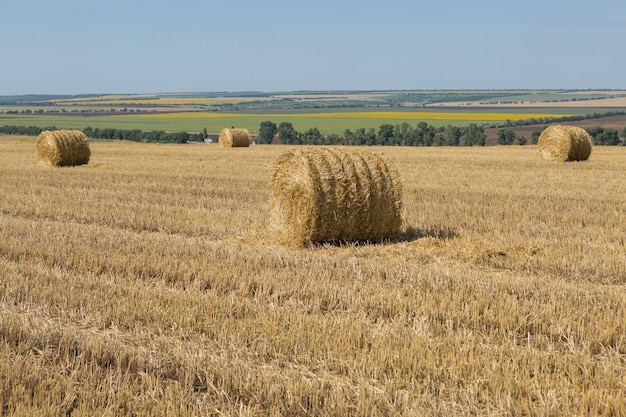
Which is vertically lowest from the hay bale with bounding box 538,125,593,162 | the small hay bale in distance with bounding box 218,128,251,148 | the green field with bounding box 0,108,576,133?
the green field with bounding box 0,108,576,133

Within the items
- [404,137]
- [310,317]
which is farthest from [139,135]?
[310,317]

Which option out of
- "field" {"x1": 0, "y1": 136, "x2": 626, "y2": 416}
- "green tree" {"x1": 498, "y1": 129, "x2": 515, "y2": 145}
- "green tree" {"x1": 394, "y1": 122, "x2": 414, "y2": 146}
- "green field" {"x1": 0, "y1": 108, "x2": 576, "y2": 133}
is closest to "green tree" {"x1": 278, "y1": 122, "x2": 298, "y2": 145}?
"green tree" {"x1": 394, "y1": 122, "x2": 414, "y2": 146}

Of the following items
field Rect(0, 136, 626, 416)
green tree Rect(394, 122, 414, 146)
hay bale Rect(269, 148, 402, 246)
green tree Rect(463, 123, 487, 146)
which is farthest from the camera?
green tree Rect(394, 122, 414, 146)

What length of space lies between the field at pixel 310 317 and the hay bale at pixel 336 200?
30cm

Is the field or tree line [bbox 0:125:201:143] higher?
the field

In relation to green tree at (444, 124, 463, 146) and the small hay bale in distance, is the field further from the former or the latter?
green tree at (444, 124, 463, 146)

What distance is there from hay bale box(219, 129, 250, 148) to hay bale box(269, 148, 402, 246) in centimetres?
2629

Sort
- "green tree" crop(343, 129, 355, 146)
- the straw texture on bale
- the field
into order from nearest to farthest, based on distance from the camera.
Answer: the field < the straw texture on bale < "green tree" crop(343, 129, 355, 146)

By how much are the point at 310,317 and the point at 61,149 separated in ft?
62.2

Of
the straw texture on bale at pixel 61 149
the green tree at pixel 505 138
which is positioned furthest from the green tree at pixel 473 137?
the straw texture on bale at pixel 61 149

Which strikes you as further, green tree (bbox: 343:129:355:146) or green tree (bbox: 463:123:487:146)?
green tree (bbox: 343:129:355:146)

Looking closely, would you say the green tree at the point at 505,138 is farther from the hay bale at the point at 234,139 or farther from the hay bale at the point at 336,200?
the hay bale at the point at 336,200

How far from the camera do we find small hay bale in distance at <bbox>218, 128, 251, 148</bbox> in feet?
122

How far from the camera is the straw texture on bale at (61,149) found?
933 inches
